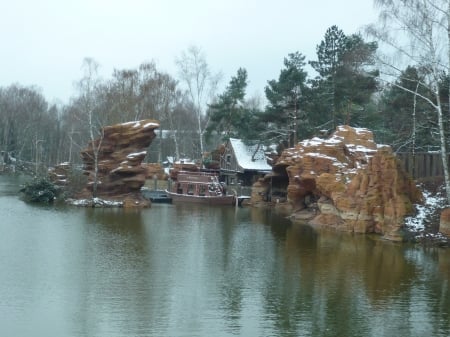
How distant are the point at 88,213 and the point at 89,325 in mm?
20542

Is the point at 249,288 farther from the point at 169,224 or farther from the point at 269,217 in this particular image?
the point at 269,217

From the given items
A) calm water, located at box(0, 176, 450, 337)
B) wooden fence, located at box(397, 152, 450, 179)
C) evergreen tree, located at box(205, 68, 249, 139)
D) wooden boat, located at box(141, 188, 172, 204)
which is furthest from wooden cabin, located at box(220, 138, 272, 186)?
calm water, located at box(0, 176, 450, 337)

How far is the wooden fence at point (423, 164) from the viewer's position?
2772 centimetres

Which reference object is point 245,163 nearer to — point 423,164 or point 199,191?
point 199,191

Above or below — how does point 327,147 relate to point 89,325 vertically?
above

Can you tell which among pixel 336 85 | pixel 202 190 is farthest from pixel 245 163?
pixel 336 85

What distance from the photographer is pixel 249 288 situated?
14.1 meters

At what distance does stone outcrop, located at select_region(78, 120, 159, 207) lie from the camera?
118ft

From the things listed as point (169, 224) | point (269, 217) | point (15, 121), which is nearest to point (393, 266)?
point (169, 224)

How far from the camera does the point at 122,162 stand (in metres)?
36.0

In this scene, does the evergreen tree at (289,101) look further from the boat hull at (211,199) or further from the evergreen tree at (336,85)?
the boat hull at (211,199)

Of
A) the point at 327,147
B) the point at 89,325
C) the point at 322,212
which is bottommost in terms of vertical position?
the point at 89,325

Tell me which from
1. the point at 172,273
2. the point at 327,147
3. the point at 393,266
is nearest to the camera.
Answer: the point at 172,273

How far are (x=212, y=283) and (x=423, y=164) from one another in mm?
17888
